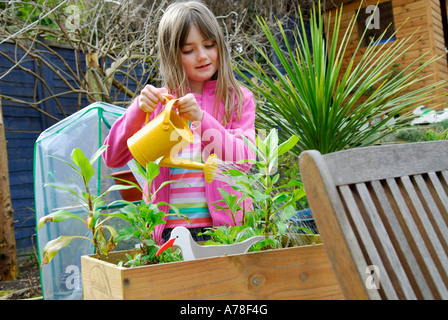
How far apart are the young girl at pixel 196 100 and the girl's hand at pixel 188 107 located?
12 centimetres

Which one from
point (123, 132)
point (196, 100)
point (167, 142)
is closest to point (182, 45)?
point (196, 100)

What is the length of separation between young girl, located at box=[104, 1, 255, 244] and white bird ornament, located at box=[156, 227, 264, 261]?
0.32m

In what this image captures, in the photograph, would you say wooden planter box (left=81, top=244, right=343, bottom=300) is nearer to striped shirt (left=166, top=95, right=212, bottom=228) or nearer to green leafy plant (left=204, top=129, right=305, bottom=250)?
green leafy plant (left=204, top=129, right=305, bottom=250)

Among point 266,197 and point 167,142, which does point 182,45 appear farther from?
point 266,197

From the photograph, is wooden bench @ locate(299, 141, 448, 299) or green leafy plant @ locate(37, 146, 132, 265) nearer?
wooden bench @ locate(299, 141, 448, 299)

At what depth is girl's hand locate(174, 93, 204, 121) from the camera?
88 centimetres

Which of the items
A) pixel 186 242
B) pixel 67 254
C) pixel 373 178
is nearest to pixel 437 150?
pixel 373 178

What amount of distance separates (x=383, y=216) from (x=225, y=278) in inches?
9.5

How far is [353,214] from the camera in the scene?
0.53m

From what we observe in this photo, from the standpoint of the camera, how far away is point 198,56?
117 cm

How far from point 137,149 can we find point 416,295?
57 cm

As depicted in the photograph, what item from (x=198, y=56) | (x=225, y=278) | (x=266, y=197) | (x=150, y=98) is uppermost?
(x=198, y=56)

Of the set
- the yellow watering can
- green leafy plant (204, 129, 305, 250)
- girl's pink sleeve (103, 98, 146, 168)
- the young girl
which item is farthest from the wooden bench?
girl's pink sleeve (103, 98, 146, 168)

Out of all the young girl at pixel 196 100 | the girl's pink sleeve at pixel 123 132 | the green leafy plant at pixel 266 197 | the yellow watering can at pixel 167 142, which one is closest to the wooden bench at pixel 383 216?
the green leafy plant at pixel 266 197
